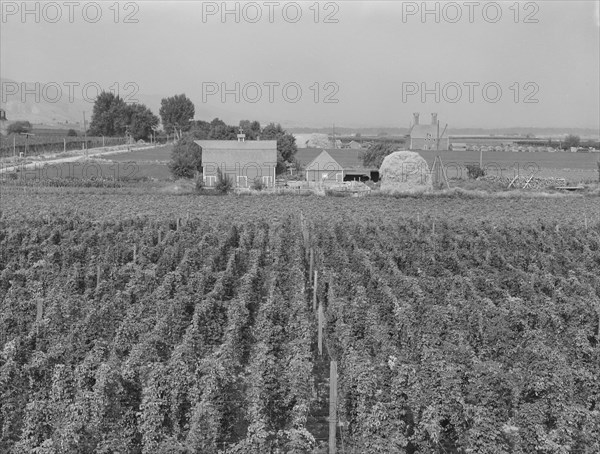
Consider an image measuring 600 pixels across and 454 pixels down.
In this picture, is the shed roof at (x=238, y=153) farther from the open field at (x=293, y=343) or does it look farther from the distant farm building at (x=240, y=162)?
the open field at (x=293, y=343)

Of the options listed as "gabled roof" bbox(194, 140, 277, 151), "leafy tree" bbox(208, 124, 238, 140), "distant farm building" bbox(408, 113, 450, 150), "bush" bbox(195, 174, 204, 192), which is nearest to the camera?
"bush" bbox(195, 174, 204, 192)

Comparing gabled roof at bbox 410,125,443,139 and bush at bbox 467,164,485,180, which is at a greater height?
gabled roof at bbox 410,125,443,139

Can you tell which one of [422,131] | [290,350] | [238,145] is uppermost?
[422,131]

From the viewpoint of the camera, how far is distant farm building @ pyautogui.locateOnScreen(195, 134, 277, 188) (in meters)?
44.1

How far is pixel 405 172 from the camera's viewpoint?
140 ft

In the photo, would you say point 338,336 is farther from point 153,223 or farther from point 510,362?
point 153,223

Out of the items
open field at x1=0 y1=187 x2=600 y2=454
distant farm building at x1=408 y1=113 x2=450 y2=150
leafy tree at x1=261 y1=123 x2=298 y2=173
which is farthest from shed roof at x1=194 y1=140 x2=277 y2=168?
distant farm building at x1=408 y1=113 x2=450 y2=150

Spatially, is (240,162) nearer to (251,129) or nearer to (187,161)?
(187,161)

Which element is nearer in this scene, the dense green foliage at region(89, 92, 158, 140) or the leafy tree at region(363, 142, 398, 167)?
Result: the leafy tree at region(363, 142, 398, 167)

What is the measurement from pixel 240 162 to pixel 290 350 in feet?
113

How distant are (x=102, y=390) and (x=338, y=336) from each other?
4162 millimetres

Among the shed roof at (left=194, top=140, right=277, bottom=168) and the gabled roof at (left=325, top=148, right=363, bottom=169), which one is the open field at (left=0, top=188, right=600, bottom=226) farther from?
the gabled roof at (left=325, top=148, right=363, bottom=169)

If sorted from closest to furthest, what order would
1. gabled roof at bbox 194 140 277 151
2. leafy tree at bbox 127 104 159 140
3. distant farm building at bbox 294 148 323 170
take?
gabled roof at bbox 194 140 277 151, distant farm building at bbox 294 148 323 170, leafy tree at bbox 127 104 159 140

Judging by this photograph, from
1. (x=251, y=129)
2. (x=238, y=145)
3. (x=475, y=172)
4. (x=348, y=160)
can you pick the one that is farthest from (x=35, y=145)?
(x=475, y=172)
